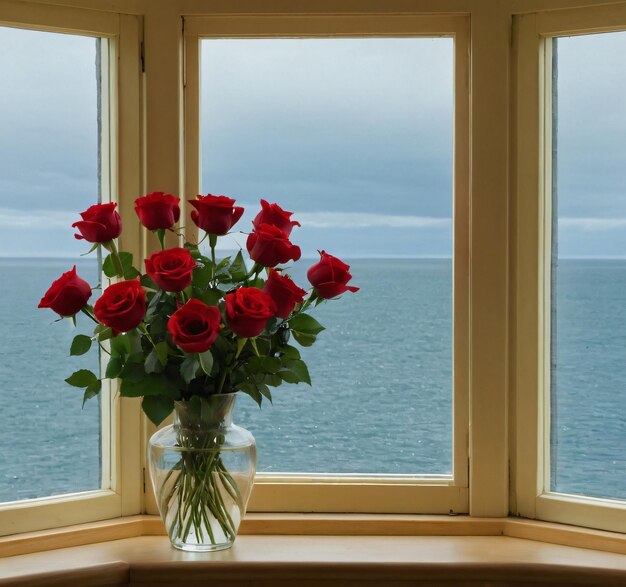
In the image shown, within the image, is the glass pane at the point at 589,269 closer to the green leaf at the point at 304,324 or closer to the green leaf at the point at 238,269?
the green leaf at the point at 304,324

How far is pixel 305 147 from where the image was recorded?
6.11ft

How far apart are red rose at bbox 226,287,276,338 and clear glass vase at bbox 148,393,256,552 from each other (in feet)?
0.66

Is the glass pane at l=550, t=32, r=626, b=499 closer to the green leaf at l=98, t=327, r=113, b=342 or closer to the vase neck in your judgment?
the vase neck

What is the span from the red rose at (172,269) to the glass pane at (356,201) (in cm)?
43

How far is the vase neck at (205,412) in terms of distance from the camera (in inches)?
60.7

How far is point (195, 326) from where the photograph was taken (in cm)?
141

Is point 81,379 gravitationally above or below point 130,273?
below

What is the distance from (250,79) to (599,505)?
1173 mm

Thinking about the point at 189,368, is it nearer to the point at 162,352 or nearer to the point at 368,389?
the point at 162,352

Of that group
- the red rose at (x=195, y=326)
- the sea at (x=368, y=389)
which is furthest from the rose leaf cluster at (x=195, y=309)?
the sea at (x=368, y=389)

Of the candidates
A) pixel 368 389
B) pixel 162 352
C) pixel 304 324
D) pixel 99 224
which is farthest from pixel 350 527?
pixel 99 224

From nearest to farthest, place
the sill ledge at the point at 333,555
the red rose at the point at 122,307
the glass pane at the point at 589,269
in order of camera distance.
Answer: the red rose at the point at 122,307
the sill ledge at the point at 333,555
the glass pane at the point at 589,269

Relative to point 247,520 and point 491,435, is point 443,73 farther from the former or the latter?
point 247,520

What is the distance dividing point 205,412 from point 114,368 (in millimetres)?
184
